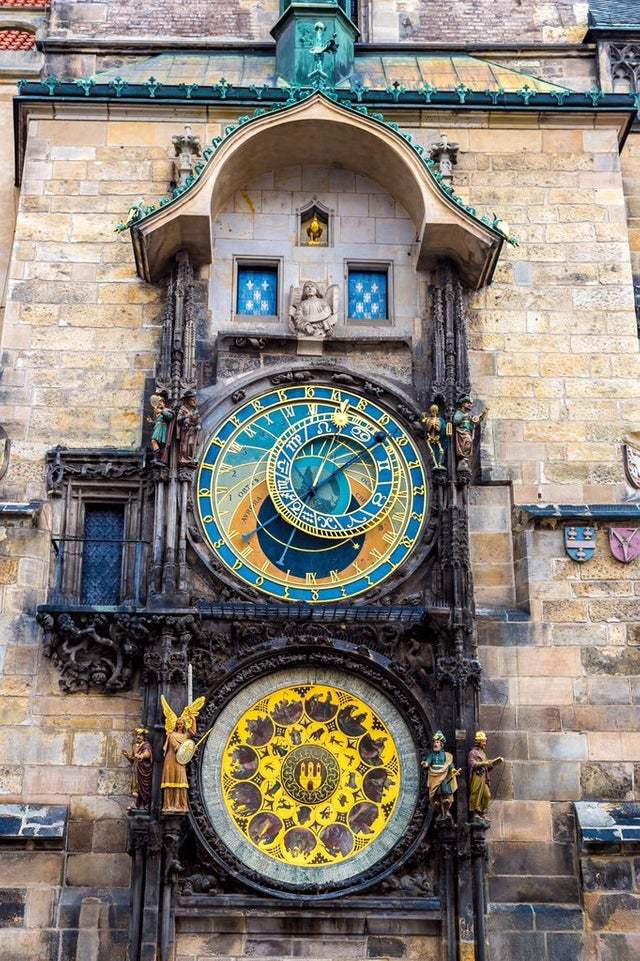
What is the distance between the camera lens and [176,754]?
520 inches

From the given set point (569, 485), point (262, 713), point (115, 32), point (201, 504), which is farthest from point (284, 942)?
point (115, 32)

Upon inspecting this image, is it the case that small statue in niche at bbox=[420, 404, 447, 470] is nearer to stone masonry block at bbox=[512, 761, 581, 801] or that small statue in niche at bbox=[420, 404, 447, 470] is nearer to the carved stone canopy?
the carved stone canopy

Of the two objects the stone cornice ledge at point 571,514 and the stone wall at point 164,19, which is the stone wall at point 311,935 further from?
the stone wall at point 164,19

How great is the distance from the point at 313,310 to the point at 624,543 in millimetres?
3462

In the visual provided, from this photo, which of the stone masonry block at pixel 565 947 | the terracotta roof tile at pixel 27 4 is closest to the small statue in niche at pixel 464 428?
the stone masonry block at pixel 565 947

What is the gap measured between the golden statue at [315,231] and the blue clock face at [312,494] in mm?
1569

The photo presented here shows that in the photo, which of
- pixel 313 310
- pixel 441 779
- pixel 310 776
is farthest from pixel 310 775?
pixel 313 310

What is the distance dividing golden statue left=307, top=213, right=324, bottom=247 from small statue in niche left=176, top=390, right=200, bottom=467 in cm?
212

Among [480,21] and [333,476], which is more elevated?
[480,21]

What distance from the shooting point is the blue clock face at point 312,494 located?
14.4 meters

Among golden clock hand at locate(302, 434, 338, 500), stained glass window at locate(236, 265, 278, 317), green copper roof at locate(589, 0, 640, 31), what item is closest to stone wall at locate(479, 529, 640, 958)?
golden clock hand at locate(302, 434, 338, 500)

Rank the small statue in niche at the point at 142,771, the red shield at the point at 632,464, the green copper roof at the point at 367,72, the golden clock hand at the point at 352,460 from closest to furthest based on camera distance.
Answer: the small statue in niche at the point at 142,771, the golden clock hand at the point at 352,460, the red shield at the point at 632,464, the green copper roof at the point at 367,72

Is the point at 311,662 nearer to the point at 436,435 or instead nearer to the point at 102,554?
the point at 102,554

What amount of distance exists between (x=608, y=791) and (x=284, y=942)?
286 cm
